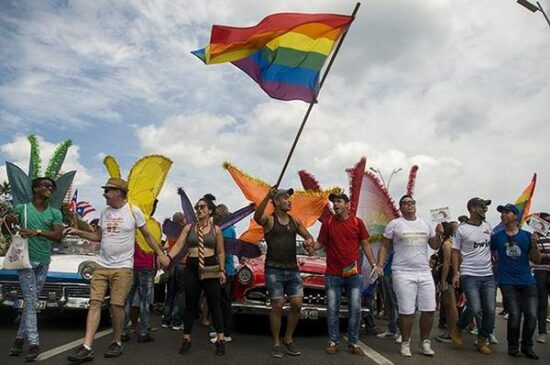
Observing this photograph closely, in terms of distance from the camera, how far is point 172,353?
5719 millimetres

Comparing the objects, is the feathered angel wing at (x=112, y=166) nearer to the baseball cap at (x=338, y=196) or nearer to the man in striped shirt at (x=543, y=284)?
the baseball cap at (x=338, y=196)

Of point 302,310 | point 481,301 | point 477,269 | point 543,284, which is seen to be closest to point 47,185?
point 302,310

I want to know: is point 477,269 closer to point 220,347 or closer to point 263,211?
point 263,211

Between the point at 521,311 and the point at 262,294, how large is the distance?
10.4 feet

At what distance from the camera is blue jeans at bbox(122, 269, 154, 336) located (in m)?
6.48

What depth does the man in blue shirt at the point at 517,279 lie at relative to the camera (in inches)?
239

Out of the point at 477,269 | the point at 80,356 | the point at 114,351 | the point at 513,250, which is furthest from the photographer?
the point at 477,269

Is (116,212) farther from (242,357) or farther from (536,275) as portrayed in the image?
(536,275)

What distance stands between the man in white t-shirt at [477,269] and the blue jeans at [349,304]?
52.8 inches

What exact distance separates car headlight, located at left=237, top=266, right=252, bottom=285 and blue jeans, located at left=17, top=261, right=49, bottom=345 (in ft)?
8.10

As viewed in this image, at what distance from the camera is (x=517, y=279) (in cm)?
618

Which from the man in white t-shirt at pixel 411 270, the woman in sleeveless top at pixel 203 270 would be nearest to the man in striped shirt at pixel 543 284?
the man in white t-shirt at pixel 411 270

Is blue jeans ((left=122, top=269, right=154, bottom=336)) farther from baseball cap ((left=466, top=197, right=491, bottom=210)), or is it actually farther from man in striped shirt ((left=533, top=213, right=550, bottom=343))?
man in striped shirt ((left=533, top=213, right=550, bottom=343))

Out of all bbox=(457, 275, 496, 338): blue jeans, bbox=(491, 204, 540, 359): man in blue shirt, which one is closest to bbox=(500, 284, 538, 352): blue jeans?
bbox=(491, 204, 540, 359): man in blue shirt
